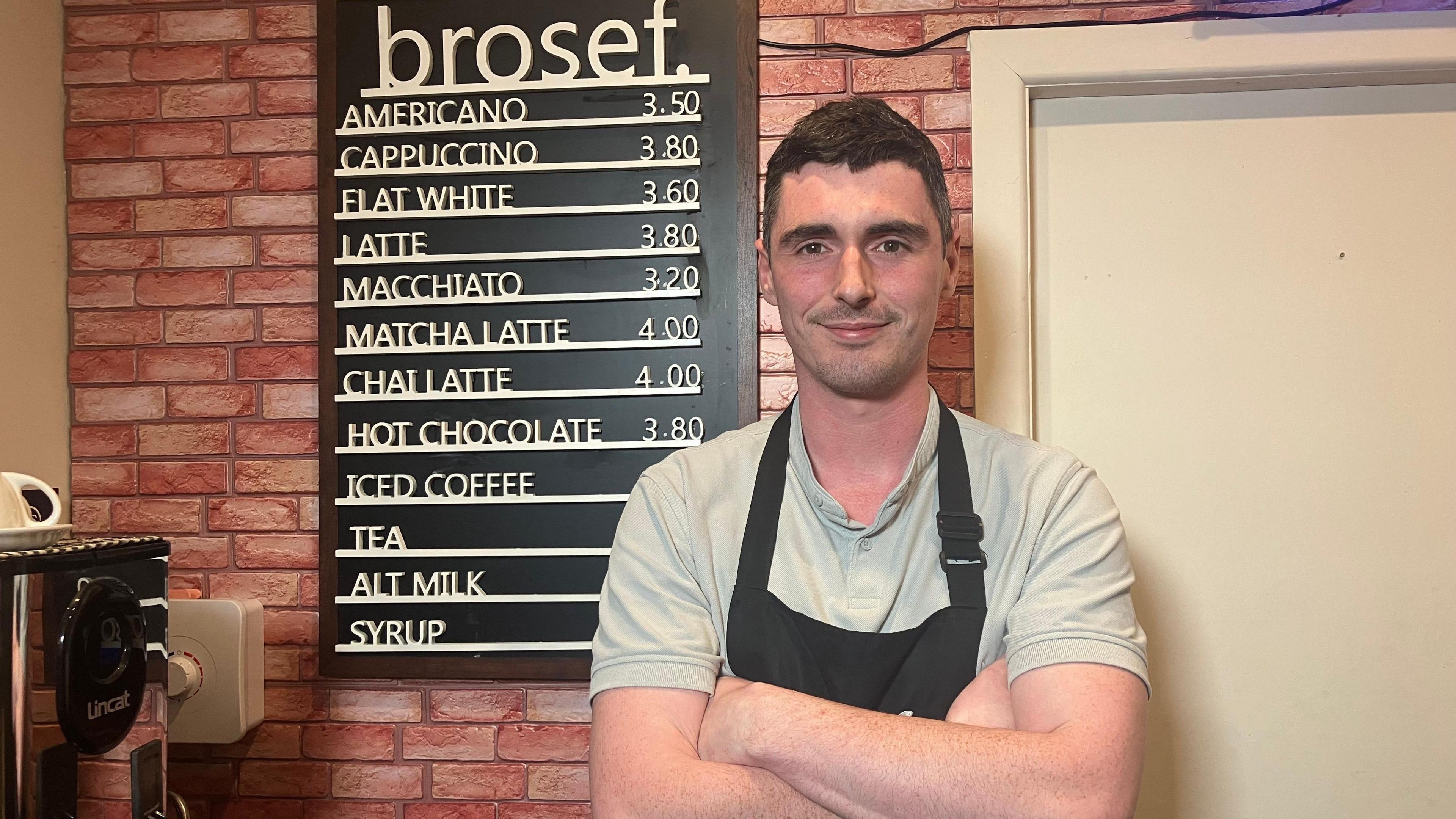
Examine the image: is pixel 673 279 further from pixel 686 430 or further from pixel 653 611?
pixel 653 611

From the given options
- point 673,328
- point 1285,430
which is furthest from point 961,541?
point 1285,430

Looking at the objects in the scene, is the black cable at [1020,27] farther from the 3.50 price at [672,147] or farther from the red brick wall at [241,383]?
the 3.50 price at [672,147]

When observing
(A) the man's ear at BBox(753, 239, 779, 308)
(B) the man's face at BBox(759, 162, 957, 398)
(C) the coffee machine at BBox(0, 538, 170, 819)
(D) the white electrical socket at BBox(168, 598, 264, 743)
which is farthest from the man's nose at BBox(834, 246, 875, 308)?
(D) the white electrical socket at BBox(168, 598, 264, 743)

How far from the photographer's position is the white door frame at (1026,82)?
2.00 meters

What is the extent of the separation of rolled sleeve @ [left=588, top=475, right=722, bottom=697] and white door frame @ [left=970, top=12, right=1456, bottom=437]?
85 cm

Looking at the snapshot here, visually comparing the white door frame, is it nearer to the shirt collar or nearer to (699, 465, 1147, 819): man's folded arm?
the shirt collar

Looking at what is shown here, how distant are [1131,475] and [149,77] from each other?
245cm

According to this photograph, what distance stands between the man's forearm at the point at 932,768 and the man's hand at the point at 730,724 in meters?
0.02

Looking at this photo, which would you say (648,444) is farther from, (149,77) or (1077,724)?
(149,77)

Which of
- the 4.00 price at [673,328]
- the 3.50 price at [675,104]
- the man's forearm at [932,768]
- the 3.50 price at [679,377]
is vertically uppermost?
the 3.50 price at [675,104]

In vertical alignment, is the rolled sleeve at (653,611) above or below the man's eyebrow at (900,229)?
below

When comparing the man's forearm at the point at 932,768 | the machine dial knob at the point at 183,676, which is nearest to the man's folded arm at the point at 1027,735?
the man's forearm at the point at 932,768

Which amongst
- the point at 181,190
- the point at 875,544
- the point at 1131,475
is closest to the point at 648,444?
the point at 875,544

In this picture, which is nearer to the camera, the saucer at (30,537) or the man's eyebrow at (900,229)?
the saucer at (30,537)
